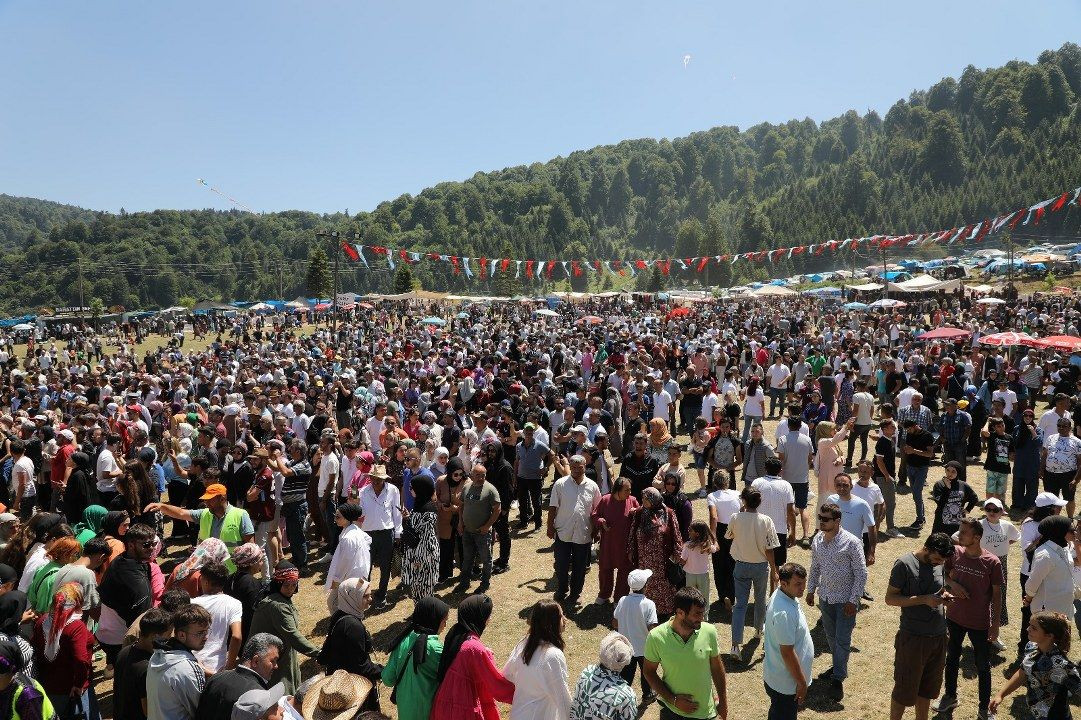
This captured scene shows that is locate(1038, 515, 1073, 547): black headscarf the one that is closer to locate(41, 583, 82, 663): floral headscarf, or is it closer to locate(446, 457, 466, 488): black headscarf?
locate(446, 457, 466, 488): black headscarf

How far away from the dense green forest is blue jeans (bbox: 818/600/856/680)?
63.4 metres

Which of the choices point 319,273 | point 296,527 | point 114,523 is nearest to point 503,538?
point 296,527

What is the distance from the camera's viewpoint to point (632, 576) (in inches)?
177

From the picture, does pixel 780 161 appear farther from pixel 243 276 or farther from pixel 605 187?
pixel 243 276

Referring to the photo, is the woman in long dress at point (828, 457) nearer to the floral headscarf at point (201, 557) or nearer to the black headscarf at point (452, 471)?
the black headscarf at point (452, 471)

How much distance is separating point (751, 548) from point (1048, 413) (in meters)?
6.16

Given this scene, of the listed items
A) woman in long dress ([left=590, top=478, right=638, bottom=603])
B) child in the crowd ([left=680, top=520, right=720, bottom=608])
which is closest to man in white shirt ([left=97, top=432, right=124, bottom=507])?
woman in long dress ([left=590, top=478, right=638, bottom=603])

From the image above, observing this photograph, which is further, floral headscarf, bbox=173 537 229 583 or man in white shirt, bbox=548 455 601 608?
man in white shirt, bbox=548 455 601 608

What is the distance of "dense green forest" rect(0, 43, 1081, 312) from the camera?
292 ft

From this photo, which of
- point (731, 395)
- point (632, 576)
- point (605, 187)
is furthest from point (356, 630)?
point (605, 187)

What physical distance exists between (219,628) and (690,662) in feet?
8.93

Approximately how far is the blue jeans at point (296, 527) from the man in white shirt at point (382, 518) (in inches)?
41.0

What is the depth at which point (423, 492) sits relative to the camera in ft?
21.5

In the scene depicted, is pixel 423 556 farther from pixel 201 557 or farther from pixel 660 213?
pixel 660 213
